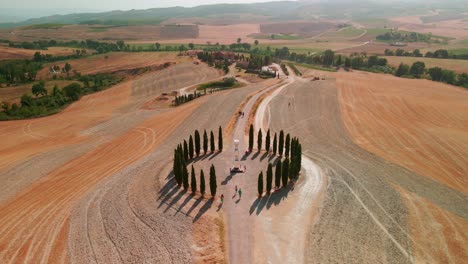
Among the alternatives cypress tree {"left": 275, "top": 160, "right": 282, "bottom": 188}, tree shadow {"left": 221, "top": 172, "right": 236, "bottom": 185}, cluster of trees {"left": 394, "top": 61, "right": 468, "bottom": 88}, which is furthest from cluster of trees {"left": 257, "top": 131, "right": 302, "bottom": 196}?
cluster of trees {"left": 394, "top": 61, "right": 468, "bottom": 88}

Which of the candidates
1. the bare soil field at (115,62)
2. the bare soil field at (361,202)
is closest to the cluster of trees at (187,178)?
the bare soil field at (361,202)

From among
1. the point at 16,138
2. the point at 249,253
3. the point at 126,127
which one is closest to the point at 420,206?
the point at 249,253

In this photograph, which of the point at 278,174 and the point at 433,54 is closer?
the point at 278,174

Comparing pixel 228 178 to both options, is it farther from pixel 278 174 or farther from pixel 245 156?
pixel 245 156

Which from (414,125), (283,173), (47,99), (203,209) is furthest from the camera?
(47,99)

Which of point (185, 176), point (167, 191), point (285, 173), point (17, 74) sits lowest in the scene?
point (167, 191)

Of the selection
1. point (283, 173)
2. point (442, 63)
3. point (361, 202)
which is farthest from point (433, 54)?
point (283, 173)

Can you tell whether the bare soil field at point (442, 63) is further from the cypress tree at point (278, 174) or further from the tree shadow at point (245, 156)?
the cypress tree at point (278, 174)

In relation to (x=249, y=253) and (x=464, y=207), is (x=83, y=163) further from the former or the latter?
(x=464, y=207)
